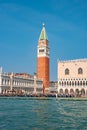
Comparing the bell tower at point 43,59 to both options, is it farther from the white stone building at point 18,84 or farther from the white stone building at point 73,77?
the white stone building at point 73,77

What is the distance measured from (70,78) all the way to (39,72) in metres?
22.8

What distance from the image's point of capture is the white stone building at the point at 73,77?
89394 mm

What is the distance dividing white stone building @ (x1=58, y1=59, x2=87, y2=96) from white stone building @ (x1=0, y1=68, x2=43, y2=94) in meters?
14.3

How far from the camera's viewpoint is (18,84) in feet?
322

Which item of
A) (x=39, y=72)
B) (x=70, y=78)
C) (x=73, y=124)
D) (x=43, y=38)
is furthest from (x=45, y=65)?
Answer: (x=73, y=124)

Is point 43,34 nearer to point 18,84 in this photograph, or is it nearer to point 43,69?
point 43,69

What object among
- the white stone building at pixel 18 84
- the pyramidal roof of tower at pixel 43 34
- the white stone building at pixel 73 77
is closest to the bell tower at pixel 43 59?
the pyramidal roof of tower at pixel 43 34

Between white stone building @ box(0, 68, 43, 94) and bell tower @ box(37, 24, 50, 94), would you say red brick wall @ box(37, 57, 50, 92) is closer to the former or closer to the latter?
bell tower @ box(37, 24, 50, 94)

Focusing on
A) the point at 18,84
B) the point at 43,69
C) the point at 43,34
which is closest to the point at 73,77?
the point at 18,84

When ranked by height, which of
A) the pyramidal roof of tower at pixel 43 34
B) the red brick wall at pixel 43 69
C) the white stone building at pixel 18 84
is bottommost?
the white stone building at pixel 18 84

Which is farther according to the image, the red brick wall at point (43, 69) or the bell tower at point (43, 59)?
the bell tower at point (43, 59)

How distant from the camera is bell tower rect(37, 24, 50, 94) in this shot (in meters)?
110

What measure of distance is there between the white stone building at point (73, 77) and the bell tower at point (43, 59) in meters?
16.8

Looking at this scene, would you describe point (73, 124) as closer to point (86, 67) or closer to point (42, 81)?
point (86, 67)
